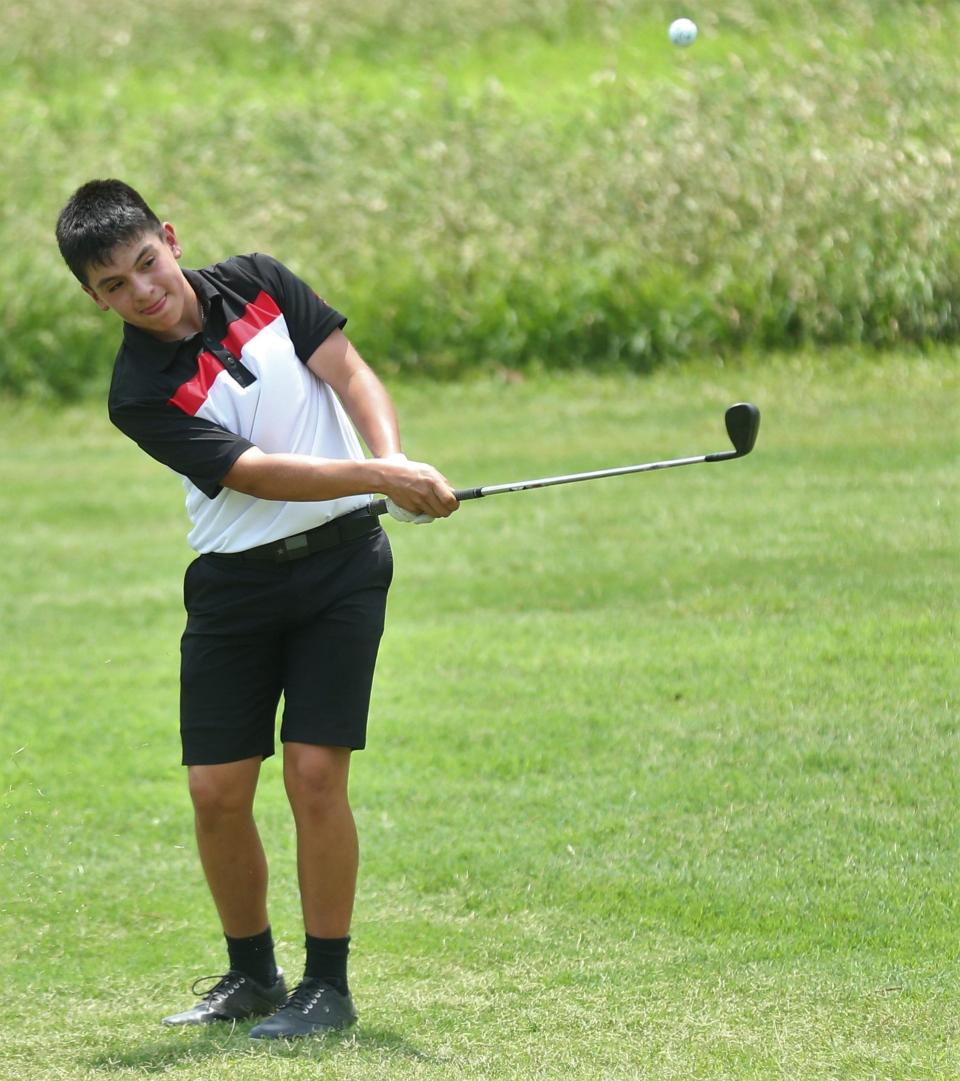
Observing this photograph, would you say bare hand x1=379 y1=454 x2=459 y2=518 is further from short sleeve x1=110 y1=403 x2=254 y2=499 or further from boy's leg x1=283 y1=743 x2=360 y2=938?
boy's leg x1=283 y1=743 x2=360 y2=938

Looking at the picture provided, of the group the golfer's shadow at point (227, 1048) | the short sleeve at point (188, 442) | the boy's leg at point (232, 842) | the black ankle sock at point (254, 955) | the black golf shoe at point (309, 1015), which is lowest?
the golfer's shadow at point (227, 1048)

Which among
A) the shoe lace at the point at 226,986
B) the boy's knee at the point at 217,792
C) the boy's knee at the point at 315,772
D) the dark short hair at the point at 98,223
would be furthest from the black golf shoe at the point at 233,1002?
the dark short hair at the point at 98,223

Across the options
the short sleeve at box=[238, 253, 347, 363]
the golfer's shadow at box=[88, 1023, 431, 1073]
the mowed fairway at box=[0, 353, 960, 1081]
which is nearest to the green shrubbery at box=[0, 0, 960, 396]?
the mowed fairway at box=[0, 353, 960, 1081]

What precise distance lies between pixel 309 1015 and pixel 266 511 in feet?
3.60

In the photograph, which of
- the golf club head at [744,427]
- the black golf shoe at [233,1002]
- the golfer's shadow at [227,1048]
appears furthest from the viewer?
the golf club head at [744,427]

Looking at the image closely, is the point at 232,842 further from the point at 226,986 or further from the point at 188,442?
the point at 188,442

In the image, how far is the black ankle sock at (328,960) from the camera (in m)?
4.14

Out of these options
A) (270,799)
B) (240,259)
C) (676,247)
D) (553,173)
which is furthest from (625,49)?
(240,259)

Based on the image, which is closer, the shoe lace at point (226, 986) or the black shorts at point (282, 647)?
the black shorts at point (282, 647)

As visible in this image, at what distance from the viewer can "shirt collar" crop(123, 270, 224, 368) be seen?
4.04 m

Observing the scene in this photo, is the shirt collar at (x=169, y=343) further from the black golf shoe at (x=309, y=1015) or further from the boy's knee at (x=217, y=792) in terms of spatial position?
the black golf shoe at (x=309, y=1015)

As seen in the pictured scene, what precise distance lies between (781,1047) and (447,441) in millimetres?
8060

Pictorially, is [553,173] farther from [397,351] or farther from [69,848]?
[69,848]

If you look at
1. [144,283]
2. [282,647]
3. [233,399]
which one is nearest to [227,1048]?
[282,647]
